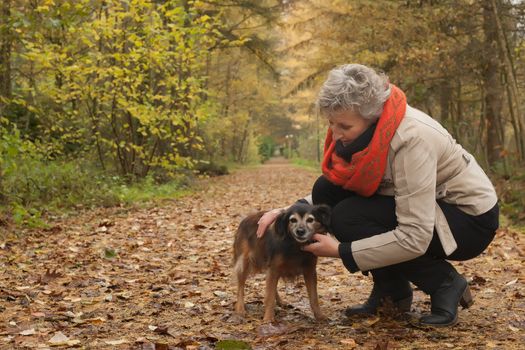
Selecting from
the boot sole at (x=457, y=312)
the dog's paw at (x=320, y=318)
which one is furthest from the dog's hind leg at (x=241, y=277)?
the boot sole at (x=457, y=312)

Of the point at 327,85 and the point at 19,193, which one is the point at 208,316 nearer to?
the point at 327,85

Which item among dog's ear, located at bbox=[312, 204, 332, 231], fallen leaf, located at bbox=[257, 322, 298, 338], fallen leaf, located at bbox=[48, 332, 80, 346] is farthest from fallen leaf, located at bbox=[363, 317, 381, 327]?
fallen leaf, located at bbox=[48, 332, 80, 346]

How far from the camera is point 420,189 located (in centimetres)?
314

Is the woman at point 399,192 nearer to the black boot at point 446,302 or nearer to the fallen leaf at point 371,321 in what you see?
the black boot at point 446,302

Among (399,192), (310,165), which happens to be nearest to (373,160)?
(399,192)

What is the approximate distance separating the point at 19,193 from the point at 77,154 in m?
4.14

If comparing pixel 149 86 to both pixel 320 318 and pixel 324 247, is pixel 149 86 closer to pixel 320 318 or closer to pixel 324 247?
pixel 320 318

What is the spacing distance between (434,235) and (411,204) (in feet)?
1.30

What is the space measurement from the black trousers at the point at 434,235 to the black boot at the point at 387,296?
219mm

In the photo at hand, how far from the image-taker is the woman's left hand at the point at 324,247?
3418 mm

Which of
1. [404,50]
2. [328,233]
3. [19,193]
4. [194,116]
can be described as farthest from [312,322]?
[404,50]

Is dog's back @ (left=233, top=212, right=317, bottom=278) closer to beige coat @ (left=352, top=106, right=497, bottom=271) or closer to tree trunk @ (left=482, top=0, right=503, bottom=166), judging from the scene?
beige coat @ (left=352, top=106, right=497, bottom=271)

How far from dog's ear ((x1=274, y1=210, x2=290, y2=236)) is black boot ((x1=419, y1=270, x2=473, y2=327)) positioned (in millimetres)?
1046

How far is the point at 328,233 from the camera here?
12.7ft
